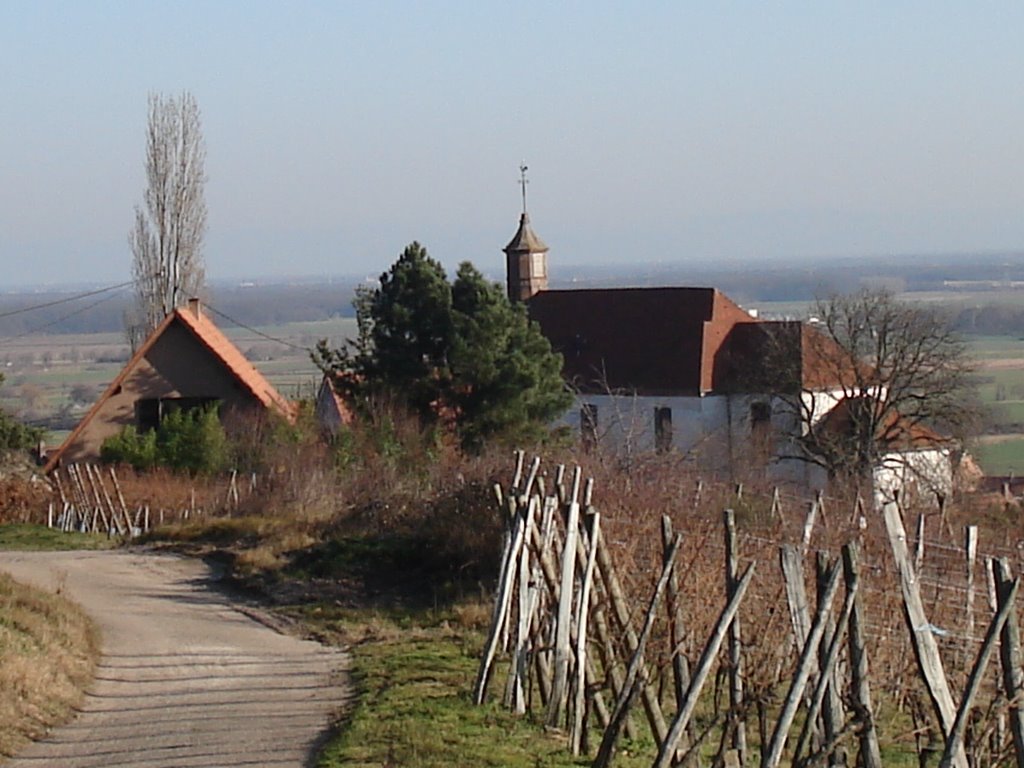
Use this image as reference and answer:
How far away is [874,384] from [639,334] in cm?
1314

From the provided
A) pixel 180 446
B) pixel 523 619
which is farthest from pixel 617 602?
pixel 180 446

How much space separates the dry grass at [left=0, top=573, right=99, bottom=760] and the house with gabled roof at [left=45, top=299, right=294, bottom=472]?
2475 centimetres

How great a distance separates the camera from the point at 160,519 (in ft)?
94.5

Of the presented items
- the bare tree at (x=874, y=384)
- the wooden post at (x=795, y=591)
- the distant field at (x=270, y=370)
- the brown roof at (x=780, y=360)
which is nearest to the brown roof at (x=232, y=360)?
the distant field at (x=270, y=370)

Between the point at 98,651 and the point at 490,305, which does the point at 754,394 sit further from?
the point at 98,651

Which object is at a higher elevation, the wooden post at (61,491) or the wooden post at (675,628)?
the wooden post at (675,628)

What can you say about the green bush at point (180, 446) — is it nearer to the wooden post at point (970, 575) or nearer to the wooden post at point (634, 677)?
the wooden post at point (970, 575)

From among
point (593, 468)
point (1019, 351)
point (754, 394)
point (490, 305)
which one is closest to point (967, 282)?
point (1019, 351)

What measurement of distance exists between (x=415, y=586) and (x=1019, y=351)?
8644 centimetres

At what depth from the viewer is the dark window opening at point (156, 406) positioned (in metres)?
40.6

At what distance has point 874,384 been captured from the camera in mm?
49656

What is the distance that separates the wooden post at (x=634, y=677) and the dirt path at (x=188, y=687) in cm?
186

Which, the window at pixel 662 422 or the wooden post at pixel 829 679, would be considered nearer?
the wooden post at pixel 829 679

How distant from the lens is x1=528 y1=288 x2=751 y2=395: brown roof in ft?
192
